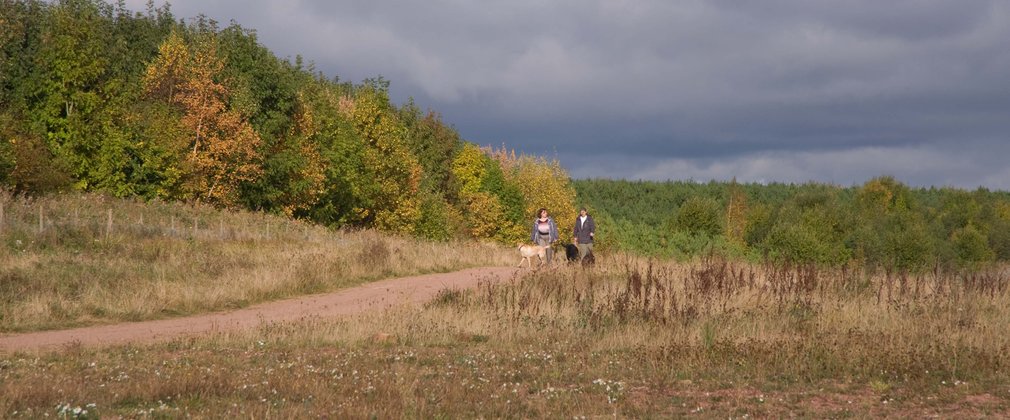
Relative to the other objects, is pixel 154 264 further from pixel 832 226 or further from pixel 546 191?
pixel 832 226

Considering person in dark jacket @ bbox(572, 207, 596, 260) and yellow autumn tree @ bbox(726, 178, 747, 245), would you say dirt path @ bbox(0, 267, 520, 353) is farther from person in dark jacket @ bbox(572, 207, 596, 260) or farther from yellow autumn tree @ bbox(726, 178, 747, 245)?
yellow autumn tree @ bbox(726, 178, 747, 245)

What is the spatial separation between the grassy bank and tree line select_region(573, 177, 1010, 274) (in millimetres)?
50023

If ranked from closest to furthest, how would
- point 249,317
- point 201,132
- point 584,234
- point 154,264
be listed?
point 249,317, point 154,264, point 584,234, point 201,132

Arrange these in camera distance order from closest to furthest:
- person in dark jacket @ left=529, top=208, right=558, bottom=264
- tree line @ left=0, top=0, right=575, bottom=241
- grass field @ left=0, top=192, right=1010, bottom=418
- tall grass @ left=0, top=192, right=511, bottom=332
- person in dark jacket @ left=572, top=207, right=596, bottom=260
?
grass field @ left=0, top=192, right=1010, bottom=418, tall grass @ left=0, top=192, right=511, bottom=332, person in dark jacket @ left=572, top=207, right=596, bottom=260, person in dark jacket @ left=529, top=208, right=558, bottom=264, tree line @ left=0, top=0, right=575, bottom=241

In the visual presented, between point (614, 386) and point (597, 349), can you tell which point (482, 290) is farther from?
point (614, 386)

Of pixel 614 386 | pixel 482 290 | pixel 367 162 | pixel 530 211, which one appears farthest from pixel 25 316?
pixel 530 211

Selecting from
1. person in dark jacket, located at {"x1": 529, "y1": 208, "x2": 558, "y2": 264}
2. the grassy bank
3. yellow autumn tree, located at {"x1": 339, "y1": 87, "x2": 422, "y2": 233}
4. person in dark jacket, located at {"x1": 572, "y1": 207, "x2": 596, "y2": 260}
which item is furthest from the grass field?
yellow autumn tree, located at {"x1": 339, "y1": 87, "x2": 422, "y2": 233}

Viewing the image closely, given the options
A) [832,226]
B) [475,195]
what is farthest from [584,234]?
[832,226]

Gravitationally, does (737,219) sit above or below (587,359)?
above

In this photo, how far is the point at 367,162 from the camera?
186 feet

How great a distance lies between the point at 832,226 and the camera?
100188mm

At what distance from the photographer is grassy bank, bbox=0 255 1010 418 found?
9.43 m

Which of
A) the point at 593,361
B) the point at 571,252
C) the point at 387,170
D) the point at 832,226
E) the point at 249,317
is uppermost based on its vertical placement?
the point at 387,170

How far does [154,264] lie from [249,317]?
7142 mm
